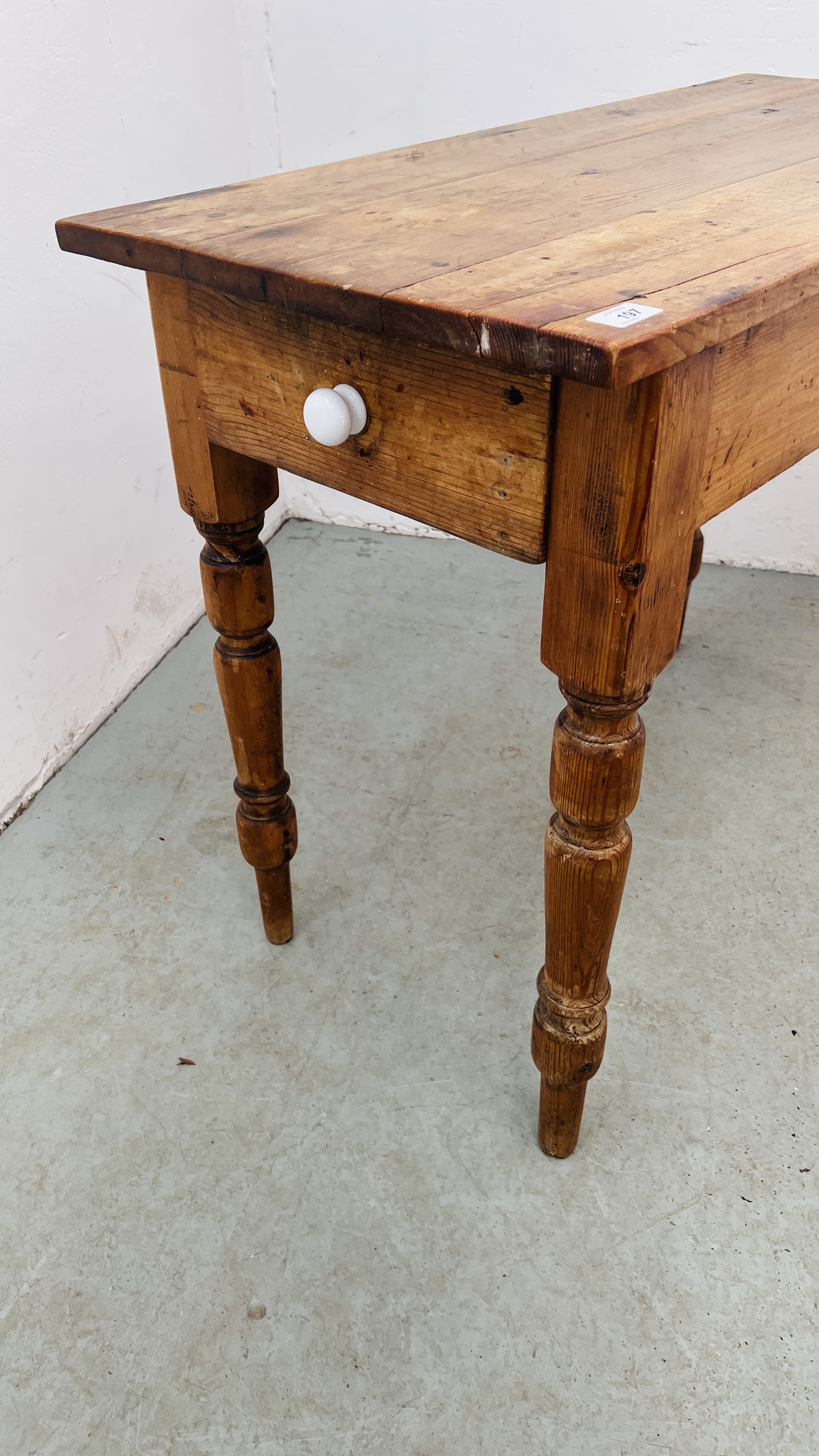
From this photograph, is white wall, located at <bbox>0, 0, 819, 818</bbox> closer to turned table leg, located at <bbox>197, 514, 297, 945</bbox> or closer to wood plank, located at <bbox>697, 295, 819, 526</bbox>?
turned table leg, located at <bbox>197, 514, 297, 945</bbox>

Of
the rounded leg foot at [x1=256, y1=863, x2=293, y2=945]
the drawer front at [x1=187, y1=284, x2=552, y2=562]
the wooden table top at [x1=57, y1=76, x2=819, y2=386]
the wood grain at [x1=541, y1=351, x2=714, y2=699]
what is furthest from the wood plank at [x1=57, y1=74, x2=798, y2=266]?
the rounded leg foot at [x1=256, y1=863, x2=293, y2=945]

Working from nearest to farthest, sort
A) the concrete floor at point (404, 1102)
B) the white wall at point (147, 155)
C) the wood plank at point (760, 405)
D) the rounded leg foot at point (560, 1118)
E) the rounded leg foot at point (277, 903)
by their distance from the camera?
the wood plank at point (760, 405), the concrete floor at point (404, 1102), the rounded leg foot at point (560, 1118), the rounded leg foot at point (277, 903), the white wall at point (147, 155)

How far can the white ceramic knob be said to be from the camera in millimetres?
833

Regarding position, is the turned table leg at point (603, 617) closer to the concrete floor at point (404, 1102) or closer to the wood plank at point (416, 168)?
the concrete floor at point (404, 1102)

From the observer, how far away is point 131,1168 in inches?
45.5

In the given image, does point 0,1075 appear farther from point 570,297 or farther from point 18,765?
point 570,297

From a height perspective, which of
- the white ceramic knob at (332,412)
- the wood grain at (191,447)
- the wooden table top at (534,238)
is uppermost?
the wooden table top at (534,238)

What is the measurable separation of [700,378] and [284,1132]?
0.86 metres

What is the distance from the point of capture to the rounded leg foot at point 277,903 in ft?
4.44

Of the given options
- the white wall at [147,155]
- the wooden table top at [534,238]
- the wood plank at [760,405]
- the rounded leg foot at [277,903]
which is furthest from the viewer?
the white wall at [147,155]

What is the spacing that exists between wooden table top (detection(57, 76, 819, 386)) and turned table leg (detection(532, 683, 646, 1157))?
0.93 ft

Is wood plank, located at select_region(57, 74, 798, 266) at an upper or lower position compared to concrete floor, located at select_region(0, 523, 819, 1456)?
upper

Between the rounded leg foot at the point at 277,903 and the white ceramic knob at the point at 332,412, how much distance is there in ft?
2.10

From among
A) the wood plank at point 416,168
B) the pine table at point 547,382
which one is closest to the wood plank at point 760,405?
the pine table at point 547,382
